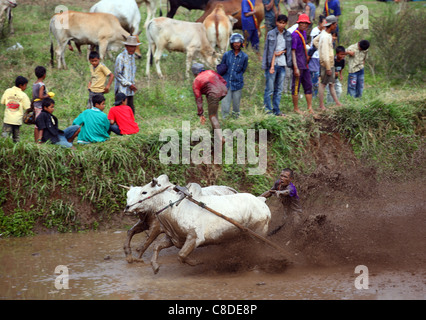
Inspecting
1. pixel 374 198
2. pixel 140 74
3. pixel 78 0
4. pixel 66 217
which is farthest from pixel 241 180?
pixel 78 0

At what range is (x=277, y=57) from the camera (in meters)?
12.2

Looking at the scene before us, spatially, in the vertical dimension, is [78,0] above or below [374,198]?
above

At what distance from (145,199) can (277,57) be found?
540cm

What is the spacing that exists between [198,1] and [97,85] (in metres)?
8.16

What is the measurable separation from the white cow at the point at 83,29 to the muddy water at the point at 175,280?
7558 mm

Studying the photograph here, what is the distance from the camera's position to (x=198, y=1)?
19.2 m

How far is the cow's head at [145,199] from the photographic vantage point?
313 inches

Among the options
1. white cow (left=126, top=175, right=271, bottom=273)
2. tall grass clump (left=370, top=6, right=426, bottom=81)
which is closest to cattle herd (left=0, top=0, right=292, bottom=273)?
white cow (left=126, top=175, right=271, bottom=273)

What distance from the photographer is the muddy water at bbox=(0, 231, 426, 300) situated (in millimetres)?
7262

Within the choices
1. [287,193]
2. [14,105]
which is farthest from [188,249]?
[14,105]

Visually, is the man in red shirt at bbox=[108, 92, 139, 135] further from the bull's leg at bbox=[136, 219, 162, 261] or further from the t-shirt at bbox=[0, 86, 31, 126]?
the bull's leg at bbox=[136, 219, 162, 261]

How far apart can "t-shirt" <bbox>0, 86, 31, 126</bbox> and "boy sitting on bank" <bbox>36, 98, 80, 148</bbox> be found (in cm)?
49

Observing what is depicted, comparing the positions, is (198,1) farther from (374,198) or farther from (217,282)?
(217,282)

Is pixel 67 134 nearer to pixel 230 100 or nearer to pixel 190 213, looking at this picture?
pixel 230 100
